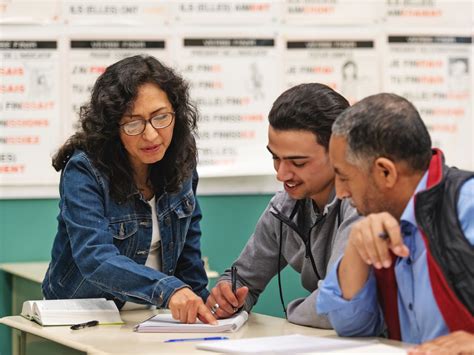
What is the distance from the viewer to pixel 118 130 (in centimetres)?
264

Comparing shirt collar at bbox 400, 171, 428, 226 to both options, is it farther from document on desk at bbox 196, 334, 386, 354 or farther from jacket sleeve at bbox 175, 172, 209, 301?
jacket sleeve at bbox 175, 172, 209, 301

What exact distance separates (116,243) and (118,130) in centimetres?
34

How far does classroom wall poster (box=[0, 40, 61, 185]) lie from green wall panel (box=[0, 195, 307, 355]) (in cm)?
14

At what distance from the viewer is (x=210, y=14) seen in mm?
4113

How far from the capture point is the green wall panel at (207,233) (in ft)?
12.9

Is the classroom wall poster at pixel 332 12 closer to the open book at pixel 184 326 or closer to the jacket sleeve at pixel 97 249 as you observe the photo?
the jacket sleeve at pixel 97 249

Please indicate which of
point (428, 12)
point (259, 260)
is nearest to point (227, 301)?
point (259, 260)

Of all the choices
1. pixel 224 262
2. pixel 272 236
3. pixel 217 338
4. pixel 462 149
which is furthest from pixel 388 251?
pixel 462 149

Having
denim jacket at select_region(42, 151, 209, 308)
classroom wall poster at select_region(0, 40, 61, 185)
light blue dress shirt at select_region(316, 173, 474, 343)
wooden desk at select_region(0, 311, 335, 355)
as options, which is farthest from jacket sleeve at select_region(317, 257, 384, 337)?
classroom wall poster at select_region(0, 40, 61, 185)

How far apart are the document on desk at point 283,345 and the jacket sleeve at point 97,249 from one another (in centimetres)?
39

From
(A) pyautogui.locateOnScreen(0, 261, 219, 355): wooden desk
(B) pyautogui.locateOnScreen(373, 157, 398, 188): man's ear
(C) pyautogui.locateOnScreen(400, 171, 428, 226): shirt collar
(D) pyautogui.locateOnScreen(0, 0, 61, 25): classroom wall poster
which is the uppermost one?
(D) pyautogui.locateOnScreen(0, 0, 61, 25): classroom wall poster

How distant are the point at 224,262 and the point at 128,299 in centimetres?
171

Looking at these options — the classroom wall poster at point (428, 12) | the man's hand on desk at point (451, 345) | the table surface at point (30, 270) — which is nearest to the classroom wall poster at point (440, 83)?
the classroom wall poster at point (428, 12)

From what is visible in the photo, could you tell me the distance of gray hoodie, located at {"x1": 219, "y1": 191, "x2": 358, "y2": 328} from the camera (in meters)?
2.36
